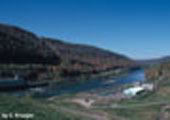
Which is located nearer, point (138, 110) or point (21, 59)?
point (138, 110)

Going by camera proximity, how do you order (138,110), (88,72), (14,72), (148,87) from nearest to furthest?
(138,110) < (148,87) < (14,72) < (88,72)

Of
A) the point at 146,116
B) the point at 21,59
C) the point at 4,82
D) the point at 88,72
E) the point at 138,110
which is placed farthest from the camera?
the point at 88,72

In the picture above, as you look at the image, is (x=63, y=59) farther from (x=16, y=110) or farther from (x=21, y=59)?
(x=16, y=110)

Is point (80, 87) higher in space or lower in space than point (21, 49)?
lower

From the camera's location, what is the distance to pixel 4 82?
6353 centimetres

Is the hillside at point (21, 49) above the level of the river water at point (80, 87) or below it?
above

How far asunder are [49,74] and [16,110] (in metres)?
75.8

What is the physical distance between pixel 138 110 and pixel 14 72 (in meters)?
59.0

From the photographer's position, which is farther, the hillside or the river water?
the hillside

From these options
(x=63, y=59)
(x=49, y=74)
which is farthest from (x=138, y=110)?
(x=63, y=59)

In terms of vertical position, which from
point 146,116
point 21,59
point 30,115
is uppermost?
point 21,59

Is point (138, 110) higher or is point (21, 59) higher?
point (21, 59)

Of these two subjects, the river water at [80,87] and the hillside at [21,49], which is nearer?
the river water at [80,87]

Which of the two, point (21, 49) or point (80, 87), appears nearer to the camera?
point (80, 87)
